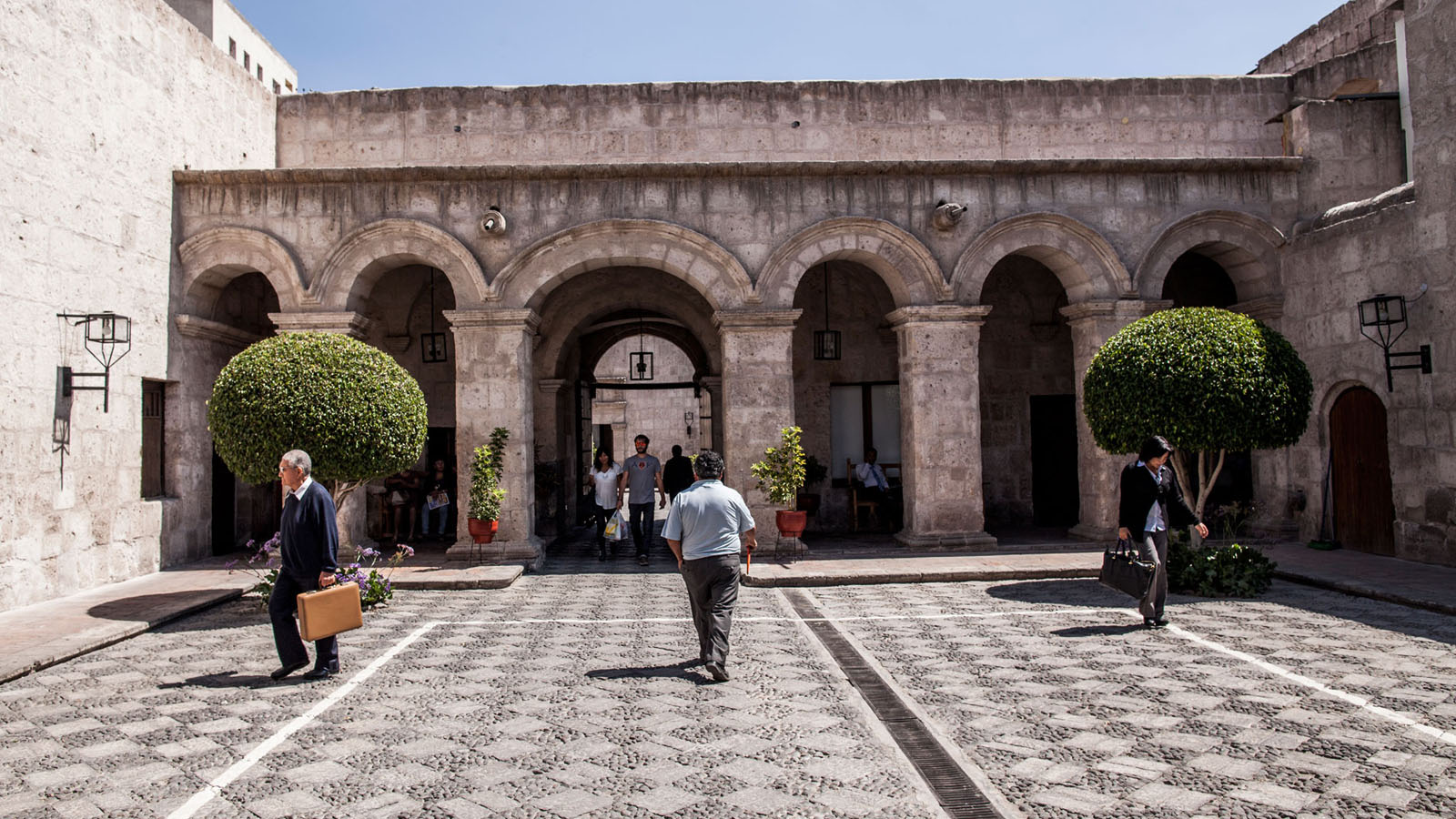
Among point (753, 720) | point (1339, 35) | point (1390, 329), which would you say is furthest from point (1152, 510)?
point (1339, 35)

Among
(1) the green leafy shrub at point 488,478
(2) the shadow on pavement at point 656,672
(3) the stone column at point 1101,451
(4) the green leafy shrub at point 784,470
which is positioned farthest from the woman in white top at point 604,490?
(3) the stone column at point 1101,451

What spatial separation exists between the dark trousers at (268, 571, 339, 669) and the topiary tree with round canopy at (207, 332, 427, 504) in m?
2.17

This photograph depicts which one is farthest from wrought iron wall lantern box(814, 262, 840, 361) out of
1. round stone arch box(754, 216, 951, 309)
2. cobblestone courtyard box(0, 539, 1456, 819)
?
cobblestone courtyard box(0, 539, 1456, 819)

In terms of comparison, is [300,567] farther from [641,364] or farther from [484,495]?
[641,364]

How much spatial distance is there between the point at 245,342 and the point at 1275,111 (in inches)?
622

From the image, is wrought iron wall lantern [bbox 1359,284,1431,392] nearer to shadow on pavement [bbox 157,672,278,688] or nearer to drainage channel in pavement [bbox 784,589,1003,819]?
drainage channel in pavement [bbox 784,589,1003,819]

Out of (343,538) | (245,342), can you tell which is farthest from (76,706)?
(245,342)

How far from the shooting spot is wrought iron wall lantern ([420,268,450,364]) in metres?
14.1

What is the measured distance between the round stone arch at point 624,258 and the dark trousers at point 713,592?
604cm

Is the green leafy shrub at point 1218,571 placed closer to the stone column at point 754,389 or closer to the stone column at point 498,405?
the stone column at point 754,389

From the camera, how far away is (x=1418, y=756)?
430cm

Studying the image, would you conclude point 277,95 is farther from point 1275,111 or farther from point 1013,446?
point 1275,111

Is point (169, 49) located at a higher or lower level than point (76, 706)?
higher

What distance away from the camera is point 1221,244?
12.2 metres
